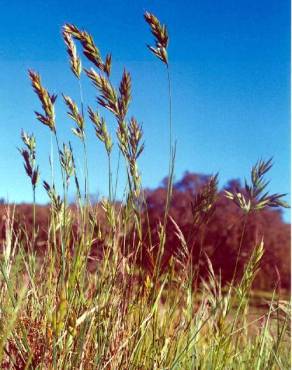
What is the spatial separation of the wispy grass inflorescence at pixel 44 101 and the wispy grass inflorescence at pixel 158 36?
1.25ft

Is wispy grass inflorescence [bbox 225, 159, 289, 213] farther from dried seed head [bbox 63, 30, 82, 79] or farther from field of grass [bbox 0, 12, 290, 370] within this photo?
dried seed head [bbox 63, 30, 82, 79]

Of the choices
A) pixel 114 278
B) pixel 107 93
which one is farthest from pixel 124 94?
pixel 114 278

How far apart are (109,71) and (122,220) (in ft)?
1.63

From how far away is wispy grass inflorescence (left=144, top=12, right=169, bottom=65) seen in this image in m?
1.69

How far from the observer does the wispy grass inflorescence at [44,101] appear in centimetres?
158

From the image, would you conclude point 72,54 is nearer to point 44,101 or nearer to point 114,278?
point 44,101

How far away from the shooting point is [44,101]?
158 centimetres

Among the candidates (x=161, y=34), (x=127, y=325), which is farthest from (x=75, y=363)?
(x=161, y=34)

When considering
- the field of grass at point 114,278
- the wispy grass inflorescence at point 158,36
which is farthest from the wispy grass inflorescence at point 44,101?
the wispy grass inflorescence at point 158,36

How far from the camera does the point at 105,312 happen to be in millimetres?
1587

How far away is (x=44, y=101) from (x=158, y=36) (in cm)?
43

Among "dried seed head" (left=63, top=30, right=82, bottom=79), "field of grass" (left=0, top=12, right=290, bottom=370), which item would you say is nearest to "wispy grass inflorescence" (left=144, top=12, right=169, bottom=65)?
"field of grass" (left=0, top=12, right=290, bottom=370)

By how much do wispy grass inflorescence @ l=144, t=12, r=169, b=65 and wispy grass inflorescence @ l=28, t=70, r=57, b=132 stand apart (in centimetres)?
38

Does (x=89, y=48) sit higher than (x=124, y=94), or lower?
higher
